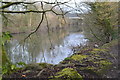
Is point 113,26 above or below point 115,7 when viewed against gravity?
below

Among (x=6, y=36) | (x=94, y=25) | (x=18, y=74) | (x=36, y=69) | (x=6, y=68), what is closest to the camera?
(x=6, y=36)

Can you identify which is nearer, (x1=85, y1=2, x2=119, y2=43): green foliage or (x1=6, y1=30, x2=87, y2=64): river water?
(x1=6, y1=30, x2=87, y2=64): river water

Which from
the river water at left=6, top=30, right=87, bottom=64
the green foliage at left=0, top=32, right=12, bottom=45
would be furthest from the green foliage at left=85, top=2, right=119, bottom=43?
the green foliage at left=0, top=32, right=12, bottom=45

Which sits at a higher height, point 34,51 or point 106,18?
point 106,18

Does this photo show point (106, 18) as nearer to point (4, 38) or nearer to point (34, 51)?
point (34, 51)

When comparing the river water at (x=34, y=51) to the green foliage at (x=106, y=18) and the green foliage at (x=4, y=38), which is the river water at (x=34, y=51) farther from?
the green foliage at (x=106, y=18)

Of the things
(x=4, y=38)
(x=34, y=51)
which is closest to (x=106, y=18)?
(x=34, y=51)

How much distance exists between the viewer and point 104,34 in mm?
12211

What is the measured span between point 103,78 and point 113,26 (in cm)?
842

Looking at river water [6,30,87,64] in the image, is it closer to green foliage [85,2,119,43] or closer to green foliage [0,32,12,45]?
green foliage [0,32,12,45]

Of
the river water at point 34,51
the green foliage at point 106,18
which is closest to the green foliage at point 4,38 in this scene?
the river water at point 34,51

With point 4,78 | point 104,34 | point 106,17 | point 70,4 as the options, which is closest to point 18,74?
point 4,78

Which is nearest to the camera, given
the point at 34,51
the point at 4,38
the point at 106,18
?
the point at 4,38

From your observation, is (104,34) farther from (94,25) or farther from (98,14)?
(98,14)
